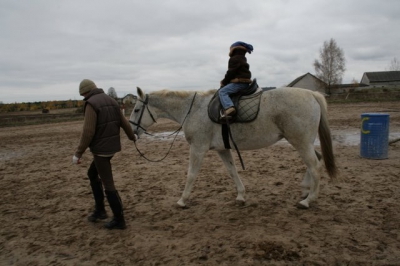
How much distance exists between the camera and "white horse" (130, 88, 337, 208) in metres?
4.25

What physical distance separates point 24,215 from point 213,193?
3.41 metres

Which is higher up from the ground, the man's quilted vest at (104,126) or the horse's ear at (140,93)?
the horse's ear at (140,93)

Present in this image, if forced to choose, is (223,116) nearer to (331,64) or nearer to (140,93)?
(140,93)

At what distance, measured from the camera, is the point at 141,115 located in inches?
194

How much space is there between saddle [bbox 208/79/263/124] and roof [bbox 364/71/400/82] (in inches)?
3022

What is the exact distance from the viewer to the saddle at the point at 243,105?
4344mm

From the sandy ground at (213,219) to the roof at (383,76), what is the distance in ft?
238

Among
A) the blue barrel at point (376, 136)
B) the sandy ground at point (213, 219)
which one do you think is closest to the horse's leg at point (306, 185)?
the sandy ground at point (213, 219)

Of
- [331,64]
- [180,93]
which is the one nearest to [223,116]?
[180,93]

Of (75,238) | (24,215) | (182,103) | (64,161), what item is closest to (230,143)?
(182,103)

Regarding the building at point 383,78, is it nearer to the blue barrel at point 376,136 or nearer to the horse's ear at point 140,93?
the blue barrel at point 376,136

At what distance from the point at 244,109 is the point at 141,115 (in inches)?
72.5

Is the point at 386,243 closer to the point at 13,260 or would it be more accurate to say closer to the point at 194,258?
the point at 194,258

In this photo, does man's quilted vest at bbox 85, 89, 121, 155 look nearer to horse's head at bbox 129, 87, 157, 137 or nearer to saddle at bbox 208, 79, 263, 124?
horse's head at bbox 129, 87, 157, 137
